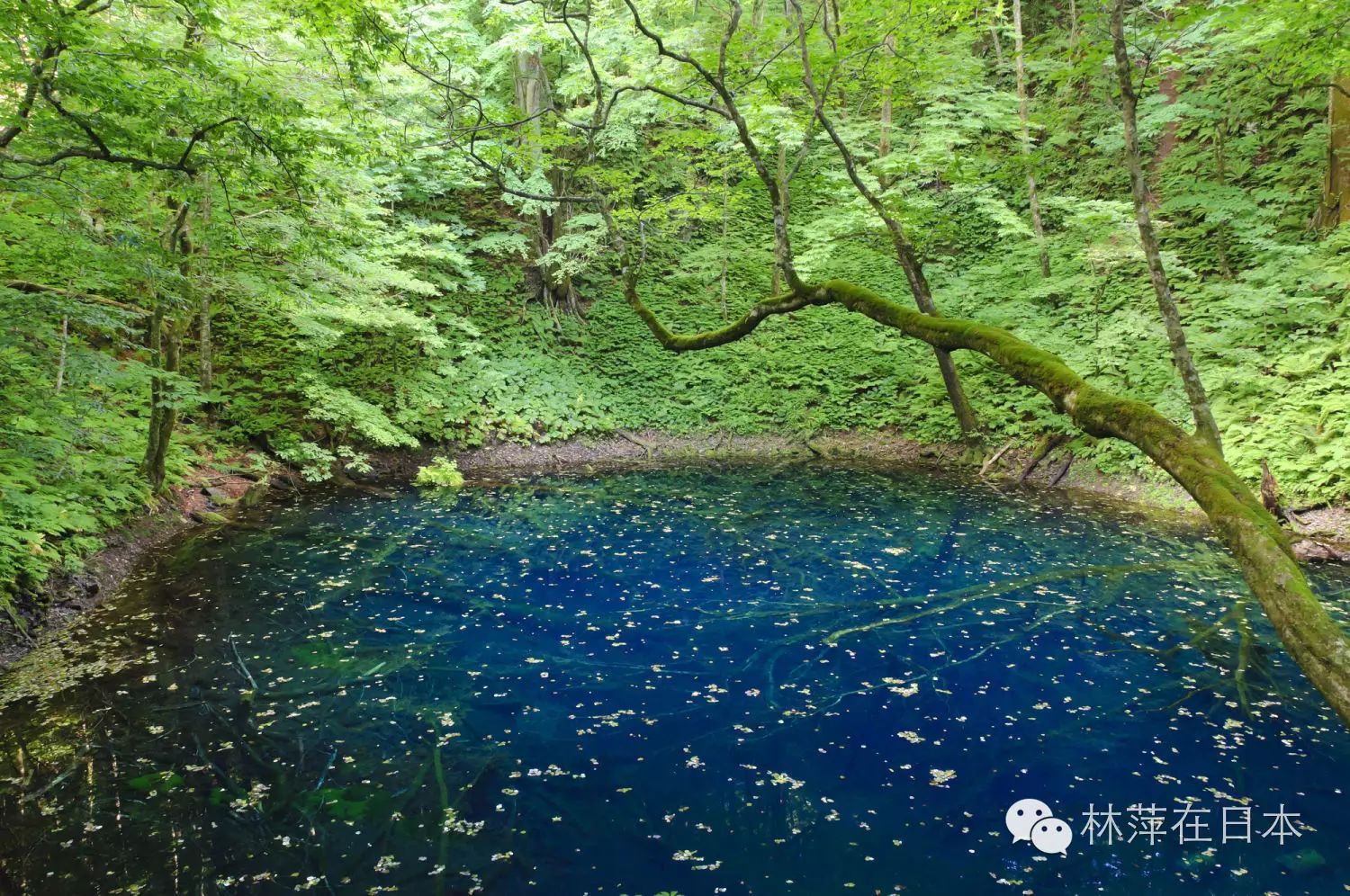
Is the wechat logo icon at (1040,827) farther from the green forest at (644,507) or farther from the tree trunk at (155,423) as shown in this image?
the tree trunk at (155,423)

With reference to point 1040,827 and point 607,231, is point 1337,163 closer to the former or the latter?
point 607,231

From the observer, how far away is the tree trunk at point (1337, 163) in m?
10.5

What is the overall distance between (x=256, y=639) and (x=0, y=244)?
4.26 metres

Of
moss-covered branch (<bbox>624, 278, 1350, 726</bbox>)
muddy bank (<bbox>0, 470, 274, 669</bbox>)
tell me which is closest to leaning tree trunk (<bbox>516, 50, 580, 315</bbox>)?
muddy bank (<bbox>0, 470, 274, 669</bbox>)

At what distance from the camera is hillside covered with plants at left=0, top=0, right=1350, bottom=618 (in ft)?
17.7

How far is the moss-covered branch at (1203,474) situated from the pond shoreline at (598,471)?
7.02m

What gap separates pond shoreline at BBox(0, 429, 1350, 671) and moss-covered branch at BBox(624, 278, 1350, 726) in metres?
7.02

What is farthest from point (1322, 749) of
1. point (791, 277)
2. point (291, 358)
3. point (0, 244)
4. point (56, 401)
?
point (291, 358)

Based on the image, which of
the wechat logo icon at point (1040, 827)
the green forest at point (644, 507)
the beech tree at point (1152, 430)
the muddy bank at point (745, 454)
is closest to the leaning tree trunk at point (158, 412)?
the green forest at point (644, 507)

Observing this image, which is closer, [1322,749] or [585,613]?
[1322,749]

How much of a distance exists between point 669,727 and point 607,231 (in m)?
9.95

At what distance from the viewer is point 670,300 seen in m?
17.3

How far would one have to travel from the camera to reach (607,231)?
12.7 metres

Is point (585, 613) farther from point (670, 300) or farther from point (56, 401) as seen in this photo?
point (670, 300)
